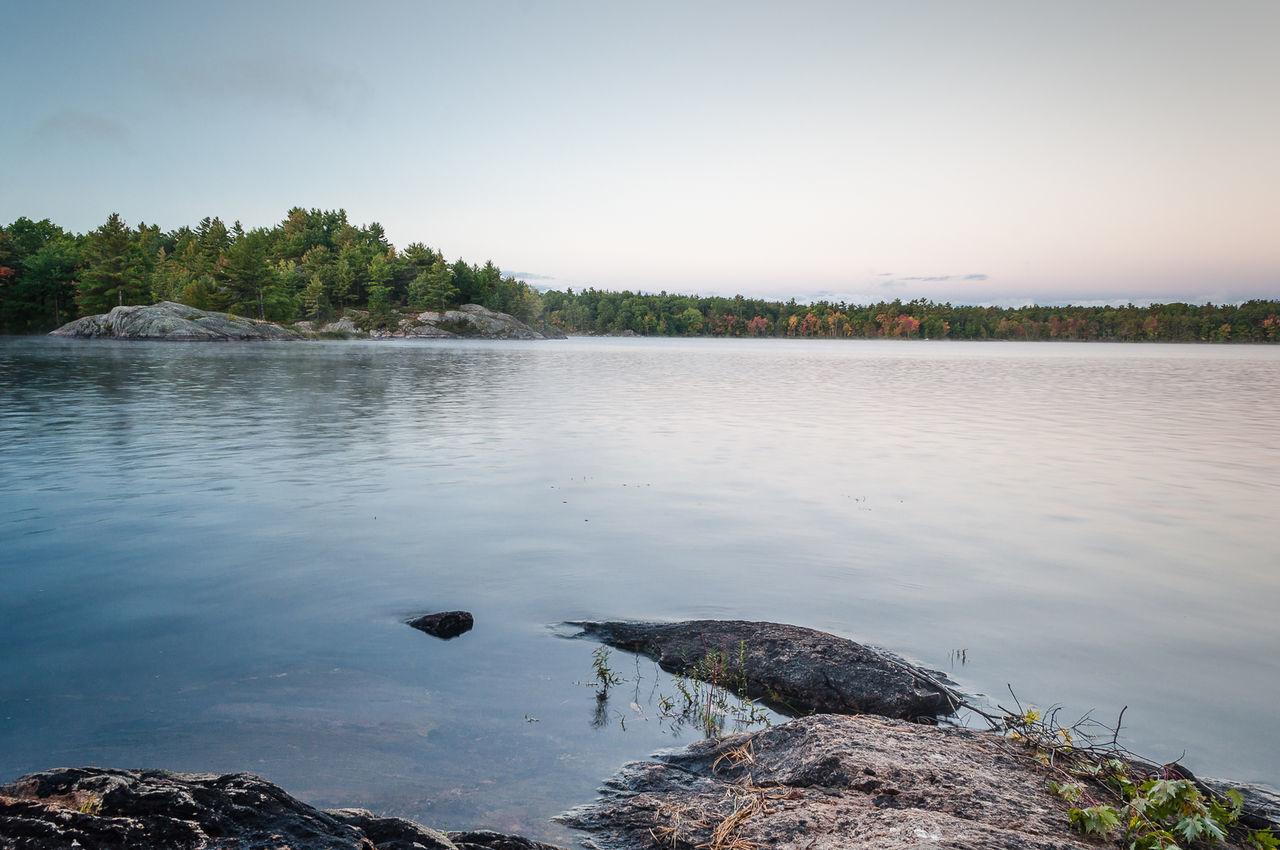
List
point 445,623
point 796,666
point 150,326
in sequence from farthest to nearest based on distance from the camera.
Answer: point 150,326 → point 445,623 → point 796,666

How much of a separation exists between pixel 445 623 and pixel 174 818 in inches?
227

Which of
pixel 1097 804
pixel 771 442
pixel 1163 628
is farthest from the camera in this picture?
pixel 771 442

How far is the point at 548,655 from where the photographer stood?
332 inches

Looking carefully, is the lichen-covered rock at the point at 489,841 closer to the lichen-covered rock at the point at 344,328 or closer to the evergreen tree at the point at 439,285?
the lichen-covered rock at the point at 344,328

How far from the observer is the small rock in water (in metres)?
8.96

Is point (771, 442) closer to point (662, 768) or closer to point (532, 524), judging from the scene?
point (532, 524)

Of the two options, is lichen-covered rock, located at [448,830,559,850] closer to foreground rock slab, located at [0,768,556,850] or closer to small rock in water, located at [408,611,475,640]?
foreground rock slab, located at [0,768,556,850]

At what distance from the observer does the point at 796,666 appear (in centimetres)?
772

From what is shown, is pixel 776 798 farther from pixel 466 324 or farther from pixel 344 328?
pixel 466 324

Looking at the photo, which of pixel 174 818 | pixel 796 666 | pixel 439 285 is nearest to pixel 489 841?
pixel 174 818

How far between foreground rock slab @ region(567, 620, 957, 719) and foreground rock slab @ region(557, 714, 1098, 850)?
895 millimetres

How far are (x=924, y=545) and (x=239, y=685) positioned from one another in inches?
436

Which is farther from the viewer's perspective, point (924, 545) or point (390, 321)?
point (390, 321)

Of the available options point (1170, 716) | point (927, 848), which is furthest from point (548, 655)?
point (1170, 716)
